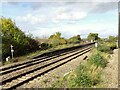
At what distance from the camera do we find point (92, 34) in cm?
12456

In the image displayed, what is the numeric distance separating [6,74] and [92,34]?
354ft

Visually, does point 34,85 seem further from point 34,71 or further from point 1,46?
point 1,46

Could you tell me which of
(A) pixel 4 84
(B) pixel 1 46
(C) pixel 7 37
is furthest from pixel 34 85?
(C) pixel 7 37

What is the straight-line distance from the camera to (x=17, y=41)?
118 feet

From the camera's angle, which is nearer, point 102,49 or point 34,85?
point 34,85

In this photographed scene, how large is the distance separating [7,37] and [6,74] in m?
15.7

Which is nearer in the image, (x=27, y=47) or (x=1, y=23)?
(x=1, y=23)

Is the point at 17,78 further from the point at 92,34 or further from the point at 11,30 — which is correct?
the point at 92,34

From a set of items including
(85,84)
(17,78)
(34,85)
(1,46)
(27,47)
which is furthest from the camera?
(27,47)

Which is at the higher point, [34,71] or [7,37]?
[7,37]

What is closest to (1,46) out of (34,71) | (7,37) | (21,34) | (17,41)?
(7,37)

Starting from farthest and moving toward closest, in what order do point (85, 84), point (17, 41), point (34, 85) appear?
1. point (17, 41)
2. point (34, 85)
3. point (85, 84)

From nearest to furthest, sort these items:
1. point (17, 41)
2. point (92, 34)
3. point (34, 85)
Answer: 1. point (34, 85)
2. point (17, 41)
3. point (92, 34)

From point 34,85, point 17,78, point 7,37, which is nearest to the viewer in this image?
point 34,85
